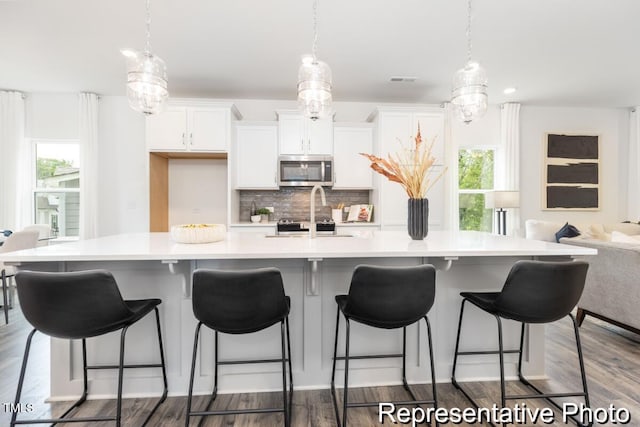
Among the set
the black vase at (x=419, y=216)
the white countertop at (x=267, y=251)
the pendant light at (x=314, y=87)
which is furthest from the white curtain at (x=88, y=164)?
the black vase at (x=419, y=216)

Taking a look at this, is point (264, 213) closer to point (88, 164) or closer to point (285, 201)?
point (285, 201)

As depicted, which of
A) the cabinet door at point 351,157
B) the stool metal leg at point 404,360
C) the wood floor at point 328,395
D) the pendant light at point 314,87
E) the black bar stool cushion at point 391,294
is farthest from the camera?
the cabinet door at point 351,157

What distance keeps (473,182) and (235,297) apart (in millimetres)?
4747

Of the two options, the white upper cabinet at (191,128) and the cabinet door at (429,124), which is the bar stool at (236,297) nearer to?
the white upper cabinet at (191,128)

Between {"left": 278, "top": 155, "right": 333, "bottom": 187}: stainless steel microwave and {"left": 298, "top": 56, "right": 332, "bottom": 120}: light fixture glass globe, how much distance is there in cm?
192

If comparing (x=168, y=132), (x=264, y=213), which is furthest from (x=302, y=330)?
(x=168, y=132)

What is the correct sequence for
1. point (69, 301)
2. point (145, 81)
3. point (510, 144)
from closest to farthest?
1. point (69, 301)
2. point (145, 81)
3. point (510, 144)

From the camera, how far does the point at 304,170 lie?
4.27m

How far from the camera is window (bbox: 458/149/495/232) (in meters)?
5.09

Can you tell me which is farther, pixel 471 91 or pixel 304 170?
pixel 304 170

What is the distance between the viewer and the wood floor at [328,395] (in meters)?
1.71

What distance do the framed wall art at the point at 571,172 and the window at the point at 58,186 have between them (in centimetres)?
715

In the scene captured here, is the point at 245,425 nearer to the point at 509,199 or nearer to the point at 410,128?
the point at 410,128

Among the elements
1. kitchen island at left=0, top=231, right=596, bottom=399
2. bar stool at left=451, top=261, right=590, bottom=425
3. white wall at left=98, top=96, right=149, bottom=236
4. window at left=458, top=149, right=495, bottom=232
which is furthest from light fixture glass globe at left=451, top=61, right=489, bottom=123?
white wall at left=98, top=96, right=149, bottom=236
